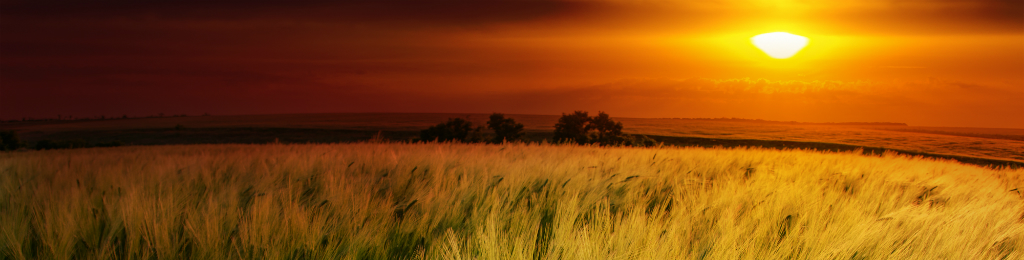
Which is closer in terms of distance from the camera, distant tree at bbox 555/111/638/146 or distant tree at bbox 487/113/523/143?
distant tree at bbox 555/111/638/146

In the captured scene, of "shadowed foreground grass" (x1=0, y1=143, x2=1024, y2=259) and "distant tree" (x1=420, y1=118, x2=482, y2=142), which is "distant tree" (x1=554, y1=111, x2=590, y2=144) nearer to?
"distant tree" (x1=420, y1=118, x2=482, y2=142)

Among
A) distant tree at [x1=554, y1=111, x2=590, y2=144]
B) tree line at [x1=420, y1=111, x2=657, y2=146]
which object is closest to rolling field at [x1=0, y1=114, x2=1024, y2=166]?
tree line at [x1=420, y1=111, x2=657, y2=146]

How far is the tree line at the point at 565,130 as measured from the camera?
2927 cm

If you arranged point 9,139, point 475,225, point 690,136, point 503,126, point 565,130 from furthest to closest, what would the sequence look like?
point 690,136
point 503,126
point 9,139
point 565,130
point 475,225

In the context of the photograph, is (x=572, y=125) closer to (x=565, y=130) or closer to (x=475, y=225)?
(x=565, y=130)

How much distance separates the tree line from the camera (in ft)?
96.0

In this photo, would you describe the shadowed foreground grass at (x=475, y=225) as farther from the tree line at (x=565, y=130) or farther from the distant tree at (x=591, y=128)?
the distant tree at (x=591, y=128)

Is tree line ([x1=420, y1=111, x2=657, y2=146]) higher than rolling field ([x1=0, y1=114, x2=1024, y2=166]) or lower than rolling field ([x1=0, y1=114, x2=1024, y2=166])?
higher

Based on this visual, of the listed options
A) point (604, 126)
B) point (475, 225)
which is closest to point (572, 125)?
point (604, 126)

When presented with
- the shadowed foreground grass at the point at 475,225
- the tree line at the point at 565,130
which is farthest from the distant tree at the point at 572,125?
the shadowed foreground grass at the point at 475,225

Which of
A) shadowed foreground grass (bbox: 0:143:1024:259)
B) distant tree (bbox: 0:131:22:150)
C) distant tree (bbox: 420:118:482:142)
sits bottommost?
distant tree (bbox: 0:131:22:150)

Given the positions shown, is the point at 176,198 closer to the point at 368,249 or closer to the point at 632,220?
the point at 368,249

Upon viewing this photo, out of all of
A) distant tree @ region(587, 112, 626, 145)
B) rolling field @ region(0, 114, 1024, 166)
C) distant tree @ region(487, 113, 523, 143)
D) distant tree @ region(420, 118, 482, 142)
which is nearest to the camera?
distant tree @ region(587, 112, 626, 145)

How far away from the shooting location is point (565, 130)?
29.7 meters
